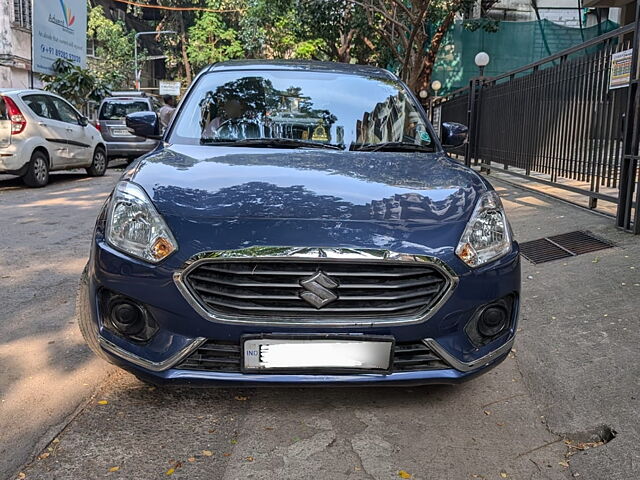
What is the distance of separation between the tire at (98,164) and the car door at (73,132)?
416 millimetres

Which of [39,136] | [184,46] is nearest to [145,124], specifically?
[39,136]

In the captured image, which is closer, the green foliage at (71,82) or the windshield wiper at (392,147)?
the windshield wiper at (392,147)

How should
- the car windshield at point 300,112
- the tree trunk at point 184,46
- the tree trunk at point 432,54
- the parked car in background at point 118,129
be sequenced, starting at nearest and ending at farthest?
the car windshield at point 300,112
the parked car in background at point 118,129
the tree trunk at point 432,54
the tree trunk at point 184,46

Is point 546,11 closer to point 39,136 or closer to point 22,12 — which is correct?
point 22,12

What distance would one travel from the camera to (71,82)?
19.3 m

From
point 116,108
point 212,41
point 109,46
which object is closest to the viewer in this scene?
point 116,108

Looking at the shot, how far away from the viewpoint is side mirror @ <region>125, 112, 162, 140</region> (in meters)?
4.27

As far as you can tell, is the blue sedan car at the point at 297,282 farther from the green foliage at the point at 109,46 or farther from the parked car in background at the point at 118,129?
the green foliage at the point at 109,46

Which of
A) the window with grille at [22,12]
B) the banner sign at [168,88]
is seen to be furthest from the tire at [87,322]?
the banner sign at [168,88]

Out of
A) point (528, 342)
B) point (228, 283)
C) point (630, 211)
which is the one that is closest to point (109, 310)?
point (228, 283)

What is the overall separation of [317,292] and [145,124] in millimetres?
2410

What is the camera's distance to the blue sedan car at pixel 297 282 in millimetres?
2418

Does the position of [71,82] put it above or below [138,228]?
above

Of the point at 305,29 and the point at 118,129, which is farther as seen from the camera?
the point at 305,29
